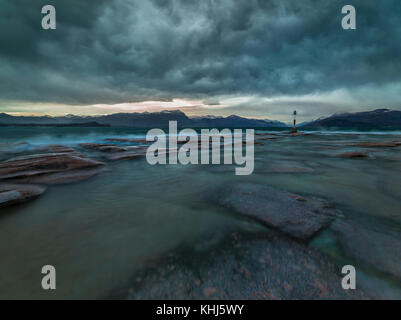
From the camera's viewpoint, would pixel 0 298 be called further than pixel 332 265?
No

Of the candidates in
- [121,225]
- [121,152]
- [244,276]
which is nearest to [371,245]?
[244,276]

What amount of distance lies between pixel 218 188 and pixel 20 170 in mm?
8300

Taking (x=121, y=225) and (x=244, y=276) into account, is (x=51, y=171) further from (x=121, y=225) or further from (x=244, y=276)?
(x=244, y=276)

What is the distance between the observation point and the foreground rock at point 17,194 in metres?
3.94

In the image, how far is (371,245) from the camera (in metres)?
2.46

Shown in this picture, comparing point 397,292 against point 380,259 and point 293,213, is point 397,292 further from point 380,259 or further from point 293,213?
Result: point 293,213

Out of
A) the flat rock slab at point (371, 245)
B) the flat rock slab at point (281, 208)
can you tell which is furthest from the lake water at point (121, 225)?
the flat rock slab at point (281, 208)

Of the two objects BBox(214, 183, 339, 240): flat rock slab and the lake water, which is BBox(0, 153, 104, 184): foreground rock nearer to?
the lake water

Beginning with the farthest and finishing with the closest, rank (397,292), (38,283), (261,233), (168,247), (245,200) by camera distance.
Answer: (245,200) < (261,233) < (168,247) < (38,283) < (397,292)

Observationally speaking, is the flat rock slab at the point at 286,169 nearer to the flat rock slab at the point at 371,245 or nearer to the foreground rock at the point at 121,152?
the flat rock slab at the point at 371,245

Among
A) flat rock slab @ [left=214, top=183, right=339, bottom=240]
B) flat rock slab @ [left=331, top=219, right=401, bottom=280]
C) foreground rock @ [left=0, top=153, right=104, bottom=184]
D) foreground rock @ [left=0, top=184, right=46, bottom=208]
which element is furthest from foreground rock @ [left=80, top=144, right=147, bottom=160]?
flat rock slab @ [left=331, top=219, right=401, bottom=280]

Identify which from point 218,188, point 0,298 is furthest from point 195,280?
point 218,188

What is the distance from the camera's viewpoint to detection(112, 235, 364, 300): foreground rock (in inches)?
71.7

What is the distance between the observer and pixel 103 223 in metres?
3.31
